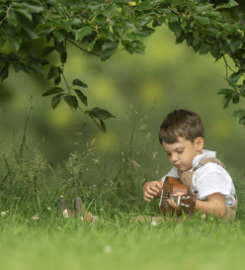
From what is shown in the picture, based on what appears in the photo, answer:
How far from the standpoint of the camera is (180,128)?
2.94m

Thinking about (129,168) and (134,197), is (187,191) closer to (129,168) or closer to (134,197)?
(134,197)

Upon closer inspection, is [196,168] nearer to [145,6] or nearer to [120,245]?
[120,245]

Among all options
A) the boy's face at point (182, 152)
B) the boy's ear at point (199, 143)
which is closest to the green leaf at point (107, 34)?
the boy's face at point (182, 152)

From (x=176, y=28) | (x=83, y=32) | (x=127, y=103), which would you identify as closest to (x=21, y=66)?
(x=83, y=32)

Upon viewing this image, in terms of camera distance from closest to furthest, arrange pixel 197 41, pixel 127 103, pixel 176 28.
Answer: pixel 176 28 < pixel 197 41 < pixel 127 103

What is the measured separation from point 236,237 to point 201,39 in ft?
5.82

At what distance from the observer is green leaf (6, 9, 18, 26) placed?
231 cm

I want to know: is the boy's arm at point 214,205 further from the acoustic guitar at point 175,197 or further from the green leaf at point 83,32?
the green leaf at point 83,32

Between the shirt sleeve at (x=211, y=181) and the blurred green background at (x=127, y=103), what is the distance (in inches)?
54.8

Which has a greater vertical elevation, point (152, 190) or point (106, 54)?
point (106, 54)

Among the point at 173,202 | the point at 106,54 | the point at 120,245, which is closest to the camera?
the point at 120,245

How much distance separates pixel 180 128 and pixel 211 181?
0.49m

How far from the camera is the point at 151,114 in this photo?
15.2 feet

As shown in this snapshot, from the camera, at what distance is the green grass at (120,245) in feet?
5.57
